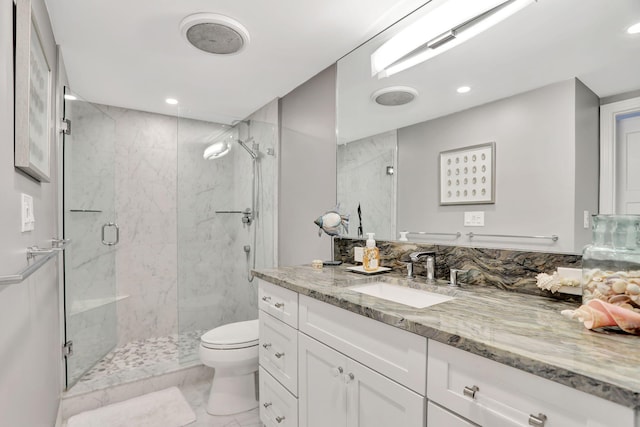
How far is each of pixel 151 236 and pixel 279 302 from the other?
2151 mm

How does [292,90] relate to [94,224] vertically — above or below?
above

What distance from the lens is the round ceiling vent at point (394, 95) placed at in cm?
173

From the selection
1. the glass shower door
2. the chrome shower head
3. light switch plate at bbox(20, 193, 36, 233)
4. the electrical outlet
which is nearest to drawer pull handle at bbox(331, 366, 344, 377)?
the electrical outlet

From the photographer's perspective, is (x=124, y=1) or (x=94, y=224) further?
(x=94, y=224)

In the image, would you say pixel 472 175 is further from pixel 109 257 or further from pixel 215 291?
pixel 109 257

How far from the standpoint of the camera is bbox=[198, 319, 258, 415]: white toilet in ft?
6.63

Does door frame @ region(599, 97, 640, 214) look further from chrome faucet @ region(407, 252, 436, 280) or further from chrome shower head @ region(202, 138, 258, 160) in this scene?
chrome shower head @ region(202, 138, 258, 160)

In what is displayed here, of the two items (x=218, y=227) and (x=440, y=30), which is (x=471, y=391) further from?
(x=218, y=227)

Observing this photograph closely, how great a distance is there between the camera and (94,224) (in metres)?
2.66

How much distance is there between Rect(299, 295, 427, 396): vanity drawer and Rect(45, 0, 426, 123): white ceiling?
1.44 meters

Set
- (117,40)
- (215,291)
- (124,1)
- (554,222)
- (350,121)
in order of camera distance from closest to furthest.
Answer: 1. (554,222)
2. (124,1)
3. (117,40)
4. (350,121)
5. (215,291)

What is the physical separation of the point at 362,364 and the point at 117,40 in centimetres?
218

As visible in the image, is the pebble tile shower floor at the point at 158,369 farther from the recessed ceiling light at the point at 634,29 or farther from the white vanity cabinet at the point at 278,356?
the recessed ceiling light at the point at 634,29

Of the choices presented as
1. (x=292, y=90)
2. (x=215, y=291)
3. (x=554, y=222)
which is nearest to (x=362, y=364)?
(x=554, y=222)
